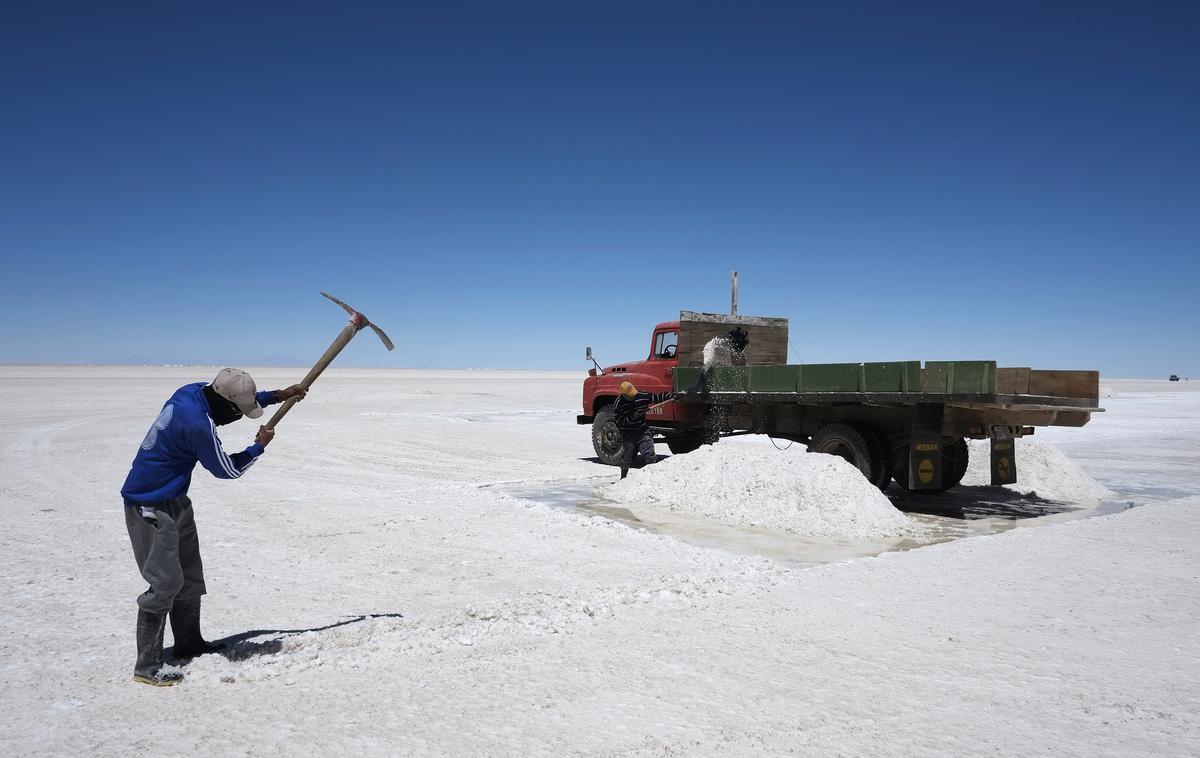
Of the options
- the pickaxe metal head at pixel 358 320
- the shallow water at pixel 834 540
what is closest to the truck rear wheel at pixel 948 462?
the shallow water at pixel 834 540

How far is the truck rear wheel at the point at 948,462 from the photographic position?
1022 centimetres

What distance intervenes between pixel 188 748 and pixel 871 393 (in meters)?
8.55

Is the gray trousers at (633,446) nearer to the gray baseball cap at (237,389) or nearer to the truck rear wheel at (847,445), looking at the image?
the truck rear wheel at (847,445)

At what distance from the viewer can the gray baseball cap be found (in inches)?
174

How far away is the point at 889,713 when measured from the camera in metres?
3.90

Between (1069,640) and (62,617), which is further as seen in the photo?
(62,617)

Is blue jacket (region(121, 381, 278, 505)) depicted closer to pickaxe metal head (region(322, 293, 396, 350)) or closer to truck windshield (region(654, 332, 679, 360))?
pickaxe metal head (region(322, 293, 396, 350))

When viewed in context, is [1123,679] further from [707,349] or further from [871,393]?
[707,349]

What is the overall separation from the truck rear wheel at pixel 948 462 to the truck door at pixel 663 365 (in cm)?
410

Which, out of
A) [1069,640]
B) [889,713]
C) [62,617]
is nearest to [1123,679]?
[1069,640]

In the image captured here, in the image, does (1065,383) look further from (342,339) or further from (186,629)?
(186,629)

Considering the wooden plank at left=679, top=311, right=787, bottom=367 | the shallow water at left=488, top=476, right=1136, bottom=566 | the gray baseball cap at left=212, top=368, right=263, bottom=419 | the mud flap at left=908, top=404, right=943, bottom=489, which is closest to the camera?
the gray baseball cap at left=212, top=368, right=263, bottom=419

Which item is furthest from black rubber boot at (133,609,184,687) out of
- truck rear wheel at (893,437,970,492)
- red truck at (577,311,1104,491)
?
truck rear wheel at (893,437,970,492)

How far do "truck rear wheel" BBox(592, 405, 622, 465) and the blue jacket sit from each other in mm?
10396
